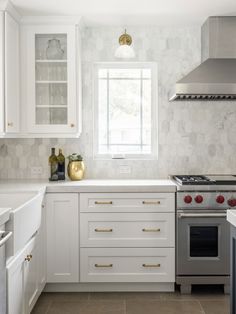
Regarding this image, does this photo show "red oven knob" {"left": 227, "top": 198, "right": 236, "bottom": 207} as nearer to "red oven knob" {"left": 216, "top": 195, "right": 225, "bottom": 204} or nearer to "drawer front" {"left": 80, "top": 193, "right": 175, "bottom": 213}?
"red oven knob" {"left": 216, "top": 195, "right": 225, "bottom": 204}

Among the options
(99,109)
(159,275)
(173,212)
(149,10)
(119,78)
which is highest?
(149,10)

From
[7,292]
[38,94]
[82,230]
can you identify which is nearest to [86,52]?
[38,94]

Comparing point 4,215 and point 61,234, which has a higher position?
point 4,215

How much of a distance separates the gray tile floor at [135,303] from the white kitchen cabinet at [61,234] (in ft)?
0.63

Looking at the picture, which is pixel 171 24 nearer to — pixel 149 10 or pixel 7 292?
pixel 149 10

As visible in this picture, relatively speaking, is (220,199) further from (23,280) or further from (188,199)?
(23,280)

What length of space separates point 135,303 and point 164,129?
1.60 metres

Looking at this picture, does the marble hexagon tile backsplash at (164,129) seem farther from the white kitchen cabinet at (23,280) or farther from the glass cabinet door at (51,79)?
the white kitchen cabinet at (23,280)

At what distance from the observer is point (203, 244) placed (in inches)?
135

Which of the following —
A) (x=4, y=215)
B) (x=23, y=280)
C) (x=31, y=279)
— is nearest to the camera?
(x=4, y=215)

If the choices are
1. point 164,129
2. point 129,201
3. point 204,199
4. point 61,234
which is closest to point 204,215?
point 204,199

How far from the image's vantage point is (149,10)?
11.5ft

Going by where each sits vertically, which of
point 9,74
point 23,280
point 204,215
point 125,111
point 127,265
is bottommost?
point 127,265

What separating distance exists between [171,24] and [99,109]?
103 cm
